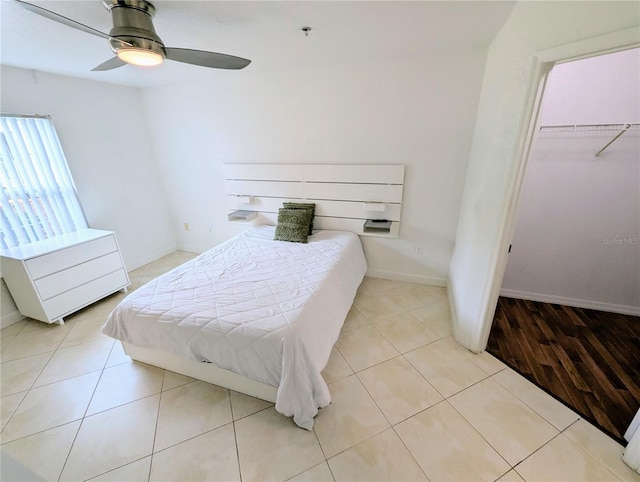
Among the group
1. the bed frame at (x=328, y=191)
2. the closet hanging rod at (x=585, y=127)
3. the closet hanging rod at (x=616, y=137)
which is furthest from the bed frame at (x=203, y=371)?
the closet hanging rod at (x=616, y=137)

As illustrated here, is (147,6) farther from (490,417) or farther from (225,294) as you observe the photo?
(490,417)

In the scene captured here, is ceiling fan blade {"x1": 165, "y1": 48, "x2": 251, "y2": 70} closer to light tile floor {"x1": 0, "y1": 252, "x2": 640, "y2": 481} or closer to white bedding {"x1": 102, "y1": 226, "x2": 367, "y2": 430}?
white bedding {"x1": 102, "y1": 226, "x2": 367, "y2": 430}

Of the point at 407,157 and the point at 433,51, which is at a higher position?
the point at 433,51

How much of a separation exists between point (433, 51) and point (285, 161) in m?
1.79

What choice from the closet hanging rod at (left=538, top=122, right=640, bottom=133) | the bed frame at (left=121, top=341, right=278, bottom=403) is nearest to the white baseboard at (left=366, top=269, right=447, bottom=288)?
the closet hanging rod at (left=538, top=122, right=640, bottom=133)

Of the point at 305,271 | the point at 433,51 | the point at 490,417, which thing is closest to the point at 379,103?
the point at 433,51

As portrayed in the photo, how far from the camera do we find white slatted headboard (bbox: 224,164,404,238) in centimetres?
278

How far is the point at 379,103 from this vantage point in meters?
2.57

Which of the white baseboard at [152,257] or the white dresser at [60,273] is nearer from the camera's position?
the white dresser at [60,273]

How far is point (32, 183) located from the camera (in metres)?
2.54

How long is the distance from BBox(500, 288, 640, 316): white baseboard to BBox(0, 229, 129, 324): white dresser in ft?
14.3

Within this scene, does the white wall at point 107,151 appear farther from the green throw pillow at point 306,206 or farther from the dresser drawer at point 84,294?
the green throw pillow at point 306,206

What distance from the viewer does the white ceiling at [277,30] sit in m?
1.52

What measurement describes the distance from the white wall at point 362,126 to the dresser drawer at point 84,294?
5.10 ft
